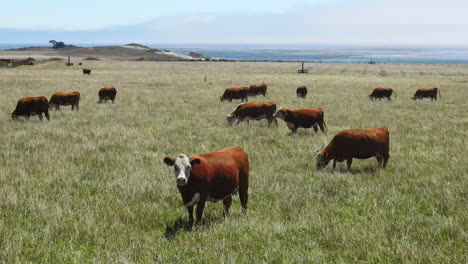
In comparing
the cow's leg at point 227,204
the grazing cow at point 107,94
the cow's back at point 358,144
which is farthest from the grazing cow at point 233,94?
the cow's leg at point 227,204

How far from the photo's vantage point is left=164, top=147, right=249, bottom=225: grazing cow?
5.63 m

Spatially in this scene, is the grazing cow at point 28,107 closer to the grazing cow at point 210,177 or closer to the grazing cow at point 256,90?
Answer: the grazing cow at point 210,177

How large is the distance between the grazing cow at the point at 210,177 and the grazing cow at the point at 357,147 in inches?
136

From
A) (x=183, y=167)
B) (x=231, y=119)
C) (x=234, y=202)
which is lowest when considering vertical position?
(x=234, y=202)

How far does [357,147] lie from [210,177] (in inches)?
182

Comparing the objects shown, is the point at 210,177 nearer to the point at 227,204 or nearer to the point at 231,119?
the point at 227,204

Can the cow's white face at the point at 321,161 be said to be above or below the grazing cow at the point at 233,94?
below

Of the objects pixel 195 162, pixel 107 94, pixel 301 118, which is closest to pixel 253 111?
pixel 301 118

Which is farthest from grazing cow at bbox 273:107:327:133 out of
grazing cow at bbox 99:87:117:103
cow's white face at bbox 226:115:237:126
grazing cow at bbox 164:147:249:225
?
grazing cow at bbox 99:87:117:103

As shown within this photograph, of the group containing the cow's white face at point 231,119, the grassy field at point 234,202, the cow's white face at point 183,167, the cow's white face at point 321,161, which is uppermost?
the cow's white face at point 183,167

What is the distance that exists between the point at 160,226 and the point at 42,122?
11479 millimetres

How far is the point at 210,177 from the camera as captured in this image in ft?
19.7

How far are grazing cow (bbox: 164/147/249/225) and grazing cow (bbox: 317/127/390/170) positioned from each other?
3.44 m

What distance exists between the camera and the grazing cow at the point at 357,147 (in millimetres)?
9477
